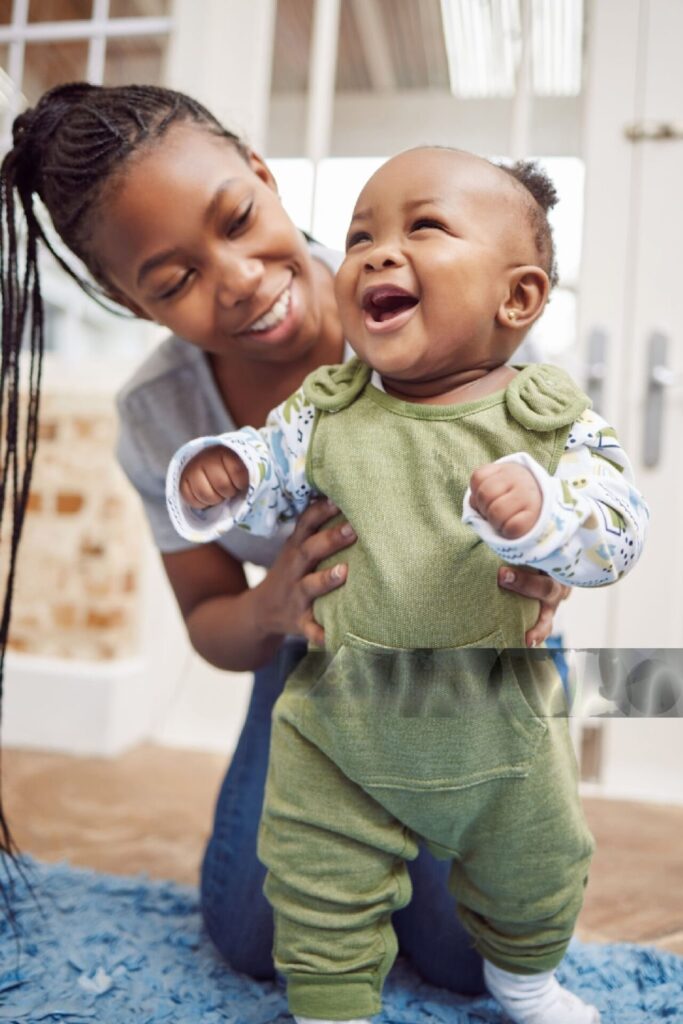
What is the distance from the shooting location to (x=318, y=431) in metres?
0.58

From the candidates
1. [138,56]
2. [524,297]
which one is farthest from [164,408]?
[138,56]

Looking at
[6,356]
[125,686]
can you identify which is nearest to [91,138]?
[6,356]

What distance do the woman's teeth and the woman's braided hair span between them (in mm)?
116

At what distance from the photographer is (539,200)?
1.80 ft

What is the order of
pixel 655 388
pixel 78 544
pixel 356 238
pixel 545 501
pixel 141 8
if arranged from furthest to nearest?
pixel 78 544
pixel 141 8
pixel 655 388
pixel 356 238
pixel 545 501

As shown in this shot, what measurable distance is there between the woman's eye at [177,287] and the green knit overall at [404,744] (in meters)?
0.17

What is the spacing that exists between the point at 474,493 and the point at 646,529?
11 cm

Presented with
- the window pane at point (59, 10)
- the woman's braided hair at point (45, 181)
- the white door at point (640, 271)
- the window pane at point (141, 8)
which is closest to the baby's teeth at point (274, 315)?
the woman's braided hair at point (45, 181)

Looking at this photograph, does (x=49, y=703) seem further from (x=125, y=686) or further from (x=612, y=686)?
(x=612, y=686)

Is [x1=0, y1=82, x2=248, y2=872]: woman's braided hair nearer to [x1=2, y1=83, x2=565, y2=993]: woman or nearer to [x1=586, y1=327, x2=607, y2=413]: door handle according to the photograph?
[x1=2, y1=83, x2=565, y2=993]: woman

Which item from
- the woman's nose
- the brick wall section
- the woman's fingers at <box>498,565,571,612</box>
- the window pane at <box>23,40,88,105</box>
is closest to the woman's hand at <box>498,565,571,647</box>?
the woman's fingers at <box>498,565,571,612</box>

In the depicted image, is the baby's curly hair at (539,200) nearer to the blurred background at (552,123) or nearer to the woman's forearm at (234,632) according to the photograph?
the blurred background at (552,123)

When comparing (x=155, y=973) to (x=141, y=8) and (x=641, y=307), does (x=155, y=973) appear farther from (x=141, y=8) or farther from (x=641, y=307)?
(x=141, y=8)

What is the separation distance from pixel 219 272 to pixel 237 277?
2 cm
